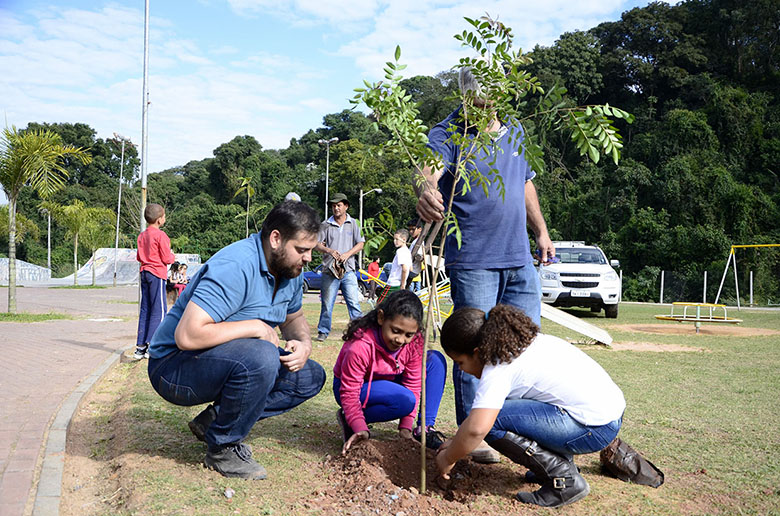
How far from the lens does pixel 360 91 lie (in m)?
3.00

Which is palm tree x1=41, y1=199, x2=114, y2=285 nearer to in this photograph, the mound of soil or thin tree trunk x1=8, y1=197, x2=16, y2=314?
thin tree trunk x1=8, y1=197, x2=16, y2=314

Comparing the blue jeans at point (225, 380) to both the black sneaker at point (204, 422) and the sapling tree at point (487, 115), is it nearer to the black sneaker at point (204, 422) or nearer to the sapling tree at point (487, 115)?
the black sneaker at point (204, 422)

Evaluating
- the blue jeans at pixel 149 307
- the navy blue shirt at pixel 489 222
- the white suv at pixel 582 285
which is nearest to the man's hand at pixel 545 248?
the navy blue shirt at pixel 489 222

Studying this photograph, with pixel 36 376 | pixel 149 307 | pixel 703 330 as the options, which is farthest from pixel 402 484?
pixel 703 330

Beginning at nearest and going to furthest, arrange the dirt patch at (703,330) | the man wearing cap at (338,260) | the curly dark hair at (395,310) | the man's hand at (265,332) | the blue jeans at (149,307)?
the man's hand at (265,332) < the curly dark hair at (395,310) < the blue jeans at (149,307) < the man wearing cap at (338,260) < the dirt patch at (703,330)

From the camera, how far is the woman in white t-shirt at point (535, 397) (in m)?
2.88

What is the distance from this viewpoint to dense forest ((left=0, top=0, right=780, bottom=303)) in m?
31.0

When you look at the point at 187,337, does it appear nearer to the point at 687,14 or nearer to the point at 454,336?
the point at 454,336

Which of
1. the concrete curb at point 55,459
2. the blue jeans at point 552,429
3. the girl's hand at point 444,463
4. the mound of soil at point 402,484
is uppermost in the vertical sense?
the blue jeans at point 552,429

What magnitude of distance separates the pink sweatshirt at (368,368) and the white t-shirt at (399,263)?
5.88 meters

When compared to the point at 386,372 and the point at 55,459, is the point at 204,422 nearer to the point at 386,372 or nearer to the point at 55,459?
the point at 55,459

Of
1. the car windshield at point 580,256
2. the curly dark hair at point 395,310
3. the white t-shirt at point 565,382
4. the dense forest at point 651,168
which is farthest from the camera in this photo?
Result: the dense forest at point 651,168

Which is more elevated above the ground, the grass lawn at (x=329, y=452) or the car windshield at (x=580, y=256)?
the car windshield at (x=580, y=256)

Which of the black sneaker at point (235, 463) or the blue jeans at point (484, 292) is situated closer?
the black sneaker at point (235, 463)
